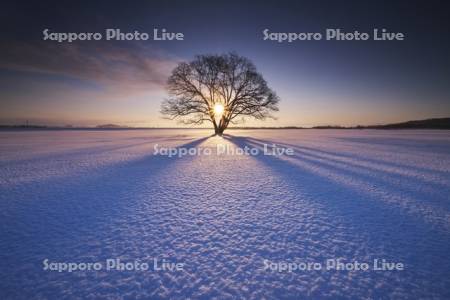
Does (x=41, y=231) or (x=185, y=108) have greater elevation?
(x=185, y=108)

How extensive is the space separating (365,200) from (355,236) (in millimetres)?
1401

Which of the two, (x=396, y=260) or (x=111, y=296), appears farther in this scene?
(x=396, y=260)

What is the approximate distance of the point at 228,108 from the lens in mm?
21516

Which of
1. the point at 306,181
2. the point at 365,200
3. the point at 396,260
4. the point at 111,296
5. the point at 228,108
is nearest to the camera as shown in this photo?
the point at 111,296

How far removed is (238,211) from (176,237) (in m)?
1.04

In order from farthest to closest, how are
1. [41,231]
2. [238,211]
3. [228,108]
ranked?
1. [228,108]
2. [238,211]
3. [41,231]

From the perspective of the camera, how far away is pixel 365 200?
3344 mm

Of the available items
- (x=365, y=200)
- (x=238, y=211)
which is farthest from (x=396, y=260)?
(x=238, y=211)

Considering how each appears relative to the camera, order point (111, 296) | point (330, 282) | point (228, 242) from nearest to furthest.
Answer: point (111, 296) → point (330, 282) → point (228, 242)

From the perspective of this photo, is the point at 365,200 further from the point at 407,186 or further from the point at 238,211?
the point at 238,211

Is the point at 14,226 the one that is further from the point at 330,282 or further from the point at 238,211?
the point at 330,282

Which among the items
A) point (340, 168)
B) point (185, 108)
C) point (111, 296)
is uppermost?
point (185, 108)

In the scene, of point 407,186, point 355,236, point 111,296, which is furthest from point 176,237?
point 407,186

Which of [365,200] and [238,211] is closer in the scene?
[238,211]
